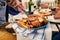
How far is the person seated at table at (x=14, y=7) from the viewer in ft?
6.88

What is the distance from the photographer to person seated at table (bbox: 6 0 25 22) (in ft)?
6.88

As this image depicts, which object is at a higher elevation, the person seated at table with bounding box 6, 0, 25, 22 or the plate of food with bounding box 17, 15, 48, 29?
the person seated at table with bounding box 6, 0, 25, 22

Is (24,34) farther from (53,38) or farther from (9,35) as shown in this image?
(9,35)

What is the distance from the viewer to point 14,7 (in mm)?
2137

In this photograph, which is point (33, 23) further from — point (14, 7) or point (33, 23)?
point (14, 7)

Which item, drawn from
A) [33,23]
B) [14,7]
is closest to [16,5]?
[14,7]

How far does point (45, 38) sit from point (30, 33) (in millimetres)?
133

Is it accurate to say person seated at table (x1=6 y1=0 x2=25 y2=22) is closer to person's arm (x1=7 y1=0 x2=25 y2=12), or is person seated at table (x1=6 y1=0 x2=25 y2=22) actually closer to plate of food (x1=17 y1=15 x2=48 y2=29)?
person's arm (x1=7 y1=0 x2=25 y2=12)

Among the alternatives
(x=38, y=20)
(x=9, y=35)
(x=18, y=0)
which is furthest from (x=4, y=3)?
(x=38, y=20)

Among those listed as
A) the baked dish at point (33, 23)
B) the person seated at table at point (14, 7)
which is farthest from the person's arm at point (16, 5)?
the baked dish at point (33, 23)

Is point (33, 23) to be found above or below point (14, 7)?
below

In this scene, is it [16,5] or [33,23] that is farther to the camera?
[16,5]

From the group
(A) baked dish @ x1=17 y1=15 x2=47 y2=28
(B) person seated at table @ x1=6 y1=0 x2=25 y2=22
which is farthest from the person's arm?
(A) baked dish @ x1=17 y1=15 x2=47 y2=28

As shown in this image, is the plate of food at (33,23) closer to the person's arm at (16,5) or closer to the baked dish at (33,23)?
the baked dish at (33,23)
